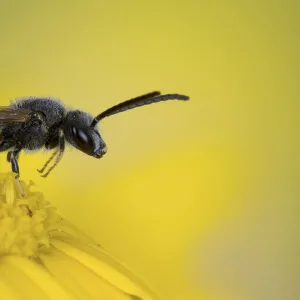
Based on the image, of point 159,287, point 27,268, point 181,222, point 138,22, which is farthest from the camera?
point 138,22

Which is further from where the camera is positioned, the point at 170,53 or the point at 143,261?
the point at 170,53

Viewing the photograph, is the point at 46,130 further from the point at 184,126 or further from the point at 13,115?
the point at 184,126

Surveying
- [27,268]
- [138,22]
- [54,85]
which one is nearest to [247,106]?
[138,22]

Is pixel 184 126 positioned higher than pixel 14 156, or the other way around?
pixel 184 126

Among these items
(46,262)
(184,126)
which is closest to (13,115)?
(46,262)

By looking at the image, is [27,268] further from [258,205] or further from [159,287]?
[258,205]

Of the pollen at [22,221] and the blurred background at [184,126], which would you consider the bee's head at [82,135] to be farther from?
the blurred background at [184,126]

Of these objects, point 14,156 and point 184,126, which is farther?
point 184,126
